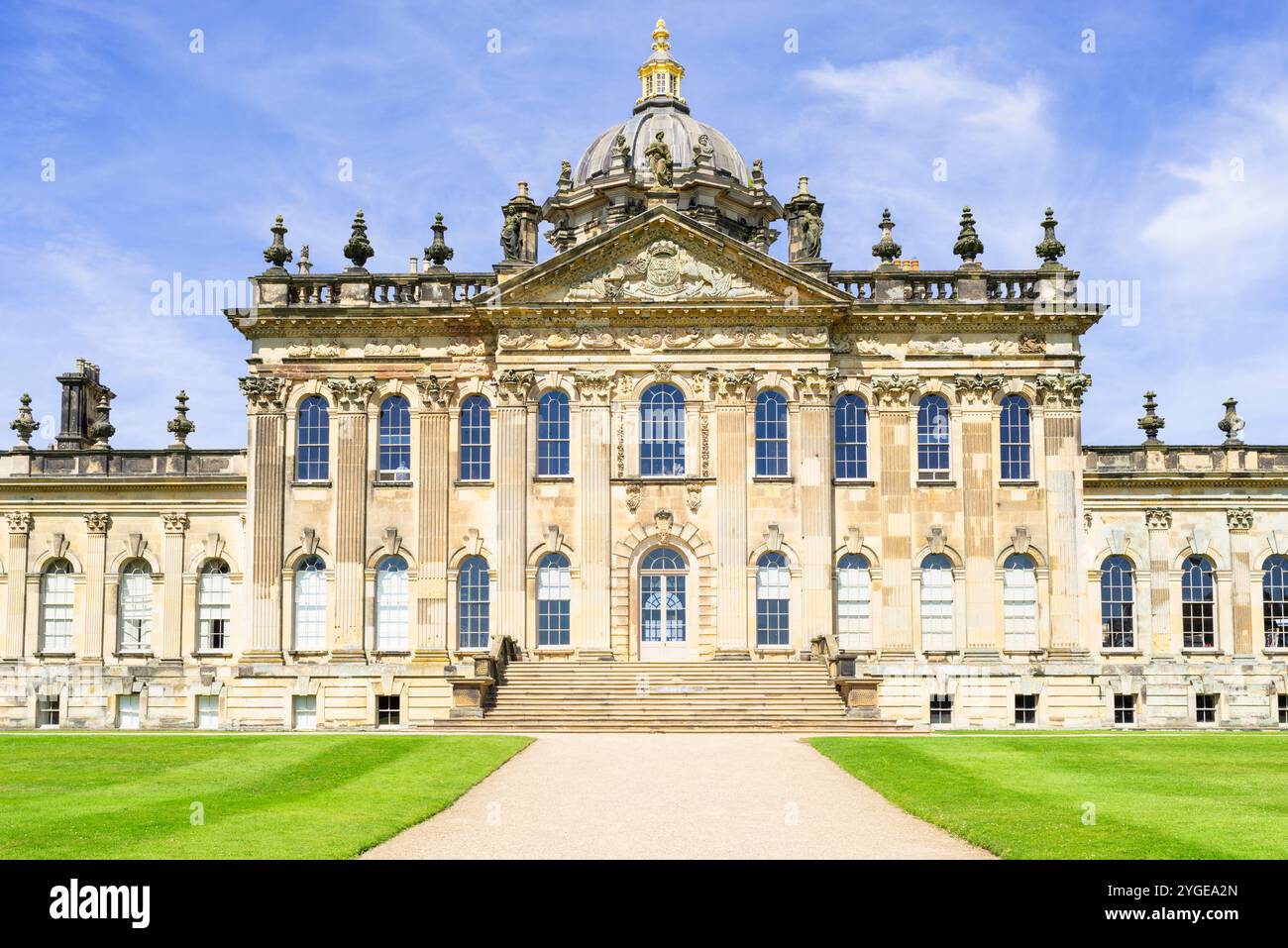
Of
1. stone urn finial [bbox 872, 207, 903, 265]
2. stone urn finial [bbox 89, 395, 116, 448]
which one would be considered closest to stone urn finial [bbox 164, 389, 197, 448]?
stone urn finial [bbox 89, 395, 116, 448]

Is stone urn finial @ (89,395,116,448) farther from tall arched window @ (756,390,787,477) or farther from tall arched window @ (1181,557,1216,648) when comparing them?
tall arched window @ (1181,557,1216,648)

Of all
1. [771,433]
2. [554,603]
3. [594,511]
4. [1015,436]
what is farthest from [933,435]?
[554,603]

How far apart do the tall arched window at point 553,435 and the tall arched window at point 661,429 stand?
2151 mm

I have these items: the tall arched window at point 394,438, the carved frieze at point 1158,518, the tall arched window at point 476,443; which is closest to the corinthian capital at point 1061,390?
the carved frieze at point 1158,518

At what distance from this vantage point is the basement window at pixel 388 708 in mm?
37375

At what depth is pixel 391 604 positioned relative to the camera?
3850 cm

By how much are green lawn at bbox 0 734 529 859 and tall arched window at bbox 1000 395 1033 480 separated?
17.6m

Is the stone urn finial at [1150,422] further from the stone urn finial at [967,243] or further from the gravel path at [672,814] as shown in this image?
the gravel path at [672,814]

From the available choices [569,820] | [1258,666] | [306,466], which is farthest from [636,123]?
[569,820]

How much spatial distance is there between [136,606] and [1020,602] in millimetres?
25467

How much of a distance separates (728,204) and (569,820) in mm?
37378

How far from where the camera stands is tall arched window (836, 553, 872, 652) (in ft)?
125

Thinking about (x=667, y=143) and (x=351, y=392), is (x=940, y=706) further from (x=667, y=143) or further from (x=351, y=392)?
(x=667, y=143)

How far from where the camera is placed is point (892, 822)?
634 inches
